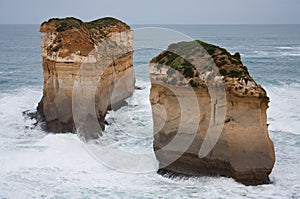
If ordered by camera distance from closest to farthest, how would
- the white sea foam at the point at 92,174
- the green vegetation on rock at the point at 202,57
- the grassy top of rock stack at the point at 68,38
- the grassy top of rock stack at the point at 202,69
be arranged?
the white sea foam at the point at 92,174
the grassy top of rock stack at the point at 202,69
the green vegetation on rock at the point at 202,57
the grassy top of rock stack at the point at 68,38

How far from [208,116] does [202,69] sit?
5.63 ft

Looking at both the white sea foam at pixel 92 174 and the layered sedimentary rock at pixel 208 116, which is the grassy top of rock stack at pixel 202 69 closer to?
the layered sedimentary rock at pixel 208 116

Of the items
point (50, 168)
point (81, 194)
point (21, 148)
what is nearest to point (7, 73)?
point (21, 148)

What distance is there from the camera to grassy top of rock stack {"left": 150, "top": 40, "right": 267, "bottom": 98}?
1277 centimetres

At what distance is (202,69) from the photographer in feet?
45.0

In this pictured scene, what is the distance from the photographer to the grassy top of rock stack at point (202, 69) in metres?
12.8

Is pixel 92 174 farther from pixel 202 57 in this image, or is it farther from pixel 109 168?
pixel 202 57

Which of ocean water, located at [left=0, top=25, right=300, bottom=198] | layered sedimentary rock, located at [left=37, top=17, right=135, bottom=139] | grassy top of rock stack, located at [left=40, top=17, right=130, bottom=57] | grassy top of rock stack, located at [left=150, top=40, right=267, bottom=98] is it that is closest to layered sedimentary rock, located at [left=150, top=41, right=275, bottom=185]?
grassy top of rock stack, located at [left=150, top=40, right=267, bottom=98]

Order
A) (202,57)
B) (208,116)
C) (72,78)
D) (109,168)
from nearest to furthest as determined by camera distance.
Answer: (208,116), (202,57), (109,168), (72,78)

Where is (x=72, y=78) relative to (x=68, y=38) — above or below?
below

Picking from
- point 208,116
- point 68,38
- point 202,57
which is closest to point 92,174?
point 208,116

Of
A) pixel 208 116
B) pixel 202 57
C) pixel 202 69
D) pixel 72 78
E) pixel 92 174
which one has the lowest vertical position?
pixel 92 174

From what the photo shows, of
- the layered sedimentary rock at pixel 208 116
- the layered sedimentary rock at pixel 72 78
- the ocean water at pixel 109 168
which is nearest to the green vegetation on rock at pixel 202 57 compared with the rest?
the layered sedimentary rock at pixel 208 116

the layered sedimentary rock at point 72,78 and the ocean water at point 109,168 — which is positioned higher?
the layered sedimentary rock at point 72,78
